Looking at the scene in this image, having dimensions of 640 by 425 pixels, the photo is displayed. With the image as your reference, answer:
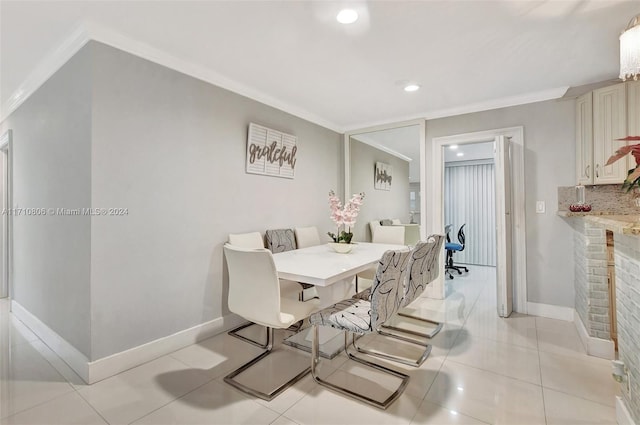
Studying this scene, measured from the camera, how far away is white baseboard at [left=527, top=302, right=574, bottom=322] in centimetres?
313

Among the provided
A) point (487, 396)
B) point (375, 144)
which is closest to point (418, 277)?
point (487, 396)

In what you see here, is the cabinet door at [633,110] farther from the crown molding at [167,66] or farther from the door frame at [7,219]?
the door frame at [7,219]

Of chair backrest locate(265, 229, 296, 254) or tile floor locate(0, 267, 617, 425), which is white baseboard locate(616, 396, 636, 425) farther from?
chair backrest locate(265, 229, 296, 254)

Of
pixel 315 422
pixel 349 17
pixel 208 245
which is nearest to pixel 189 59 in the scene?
pixel 349 17

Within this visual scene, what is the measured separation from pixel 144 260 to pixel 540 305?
386 centimetres

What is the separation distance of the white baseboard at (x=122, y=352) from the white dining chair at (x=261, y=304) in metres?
0.68

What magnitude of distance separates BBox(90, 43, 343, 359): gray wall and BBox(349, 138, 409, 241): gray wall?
1757 mm

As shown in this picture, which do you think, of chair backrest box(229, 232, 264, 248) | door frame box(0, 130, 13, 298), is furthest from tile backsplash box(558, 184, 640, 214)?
door frame box(0, 130, 13, 298)

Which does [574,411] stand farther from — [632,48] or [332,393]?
[632,48]

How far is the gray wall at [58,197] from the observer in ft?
6.86

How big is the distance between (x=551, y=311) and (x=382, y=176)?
8.38ft

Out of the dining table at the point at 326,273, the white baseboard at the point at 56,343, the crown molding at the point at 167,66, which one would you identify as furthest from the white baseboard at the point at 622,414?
the white baseboard at the point at 56,343

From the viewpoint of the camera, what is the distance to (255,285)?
76.8 inches

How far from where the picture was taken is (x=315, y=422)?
1.63m
